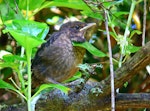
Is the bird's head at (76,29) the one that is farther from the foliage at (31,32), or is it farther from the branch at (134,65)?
the branch at (134,65)

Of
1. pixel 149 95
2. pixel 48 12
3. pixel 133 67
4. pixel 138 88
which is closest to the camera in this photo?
pixel 133 67

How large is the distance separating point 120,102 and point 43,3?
0.41m

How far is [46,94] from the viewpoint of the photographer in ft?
3.83

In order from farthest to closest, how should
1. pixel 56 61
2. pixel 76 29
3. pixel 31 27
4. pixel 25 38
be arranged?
1. pixel 76 29
2. pixel 56 61
3. pixel 31 27
4. pixel 25 38

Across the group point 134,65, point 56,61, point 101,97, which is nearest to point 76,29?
point 56,61

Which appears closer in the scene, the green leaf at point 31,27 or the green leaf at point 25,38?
the green leaf at point 25,38

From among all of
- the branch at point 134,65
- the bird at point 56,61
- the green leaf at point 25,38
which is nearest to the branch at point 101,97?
the branch at point 134,65

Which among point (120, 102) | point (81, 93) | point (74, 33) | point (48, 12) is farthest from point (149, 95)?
point (48, 12)

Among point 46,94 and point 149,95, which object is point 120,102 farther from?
point 46,94

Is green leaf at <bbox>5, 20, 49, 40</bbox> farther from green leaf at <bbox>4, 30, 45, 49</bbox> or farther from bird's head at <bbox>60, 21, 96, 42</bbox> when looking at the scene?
bird's head at <bbox>60, 21, 96, 42</bbox>

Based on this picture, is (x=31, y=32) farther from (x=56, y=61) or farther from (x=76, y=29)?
(x=76, y=29)

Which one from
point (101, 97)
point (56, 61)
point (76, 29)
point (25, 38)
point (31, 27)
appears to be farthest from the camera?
point (76, 29)

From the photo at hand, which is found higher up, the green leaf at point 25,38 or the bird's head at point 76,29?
the bird's head at point 76,29

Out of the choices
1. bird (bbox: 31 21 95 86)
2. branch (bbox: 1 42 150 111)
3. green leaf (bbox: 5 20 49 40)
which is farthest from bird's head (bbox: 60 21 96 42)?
green leaf (bbox: 5 20 49 40)
